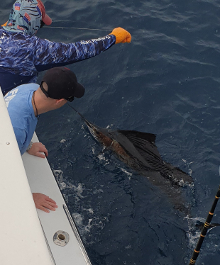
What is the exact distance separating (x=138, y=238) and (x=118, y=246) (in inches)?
10.4

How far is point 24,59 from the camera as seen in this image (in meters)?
4.30

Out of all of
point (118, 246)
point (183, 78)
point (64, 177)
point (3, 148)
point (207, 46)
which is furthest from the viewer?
point (207, 46)

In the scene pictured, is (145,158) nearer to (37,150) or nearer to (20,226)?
(37,150)

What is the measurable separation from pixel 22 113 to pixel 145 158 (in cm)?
228

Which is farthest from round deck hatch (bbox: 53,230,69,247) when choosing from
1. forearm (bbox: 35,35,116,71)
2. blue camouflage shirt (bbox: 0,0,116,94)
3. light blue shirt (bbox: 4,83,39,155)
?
forearm (bbox: 35,35,116,71)

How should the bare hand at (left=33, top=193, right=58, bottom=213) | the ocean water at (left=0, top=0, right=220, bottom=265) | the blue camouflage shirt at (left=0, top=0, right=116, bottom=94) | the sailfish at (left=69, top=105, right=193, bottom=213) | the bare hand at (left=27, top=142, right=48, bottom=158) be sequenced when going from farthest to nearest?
the sailfish at (left=69, top=105, right=193, bottom=213), the blue camouflage shirt at (left=0, top=0, right=116, bottom=94), the ocean water at (left=0, top=0, right=220, bottom=265), the bare hand at (left=27, top=142, right=48, bottom=158), the bare hand at (left=33, top=193, right=58, bottom=213)

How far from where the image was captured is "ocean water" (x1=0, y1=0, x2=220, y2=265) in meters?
4.04

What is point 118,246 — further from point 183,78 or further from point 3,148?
point 183,78

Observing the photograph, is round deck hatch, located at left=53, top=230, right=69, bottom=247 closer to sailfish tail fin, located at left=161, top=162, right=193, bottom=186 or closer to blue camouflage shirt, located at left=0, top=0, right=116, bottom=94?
sailfish tail fin, located at left=161, top=162, right=193, bottom=186

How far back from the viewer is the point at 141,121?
17.8 feet

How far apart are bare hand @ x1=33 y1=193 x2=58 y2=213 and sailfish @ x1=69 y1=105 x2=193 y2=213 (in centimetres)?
183

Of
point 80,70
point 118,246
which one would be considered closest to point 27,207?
point 118,246

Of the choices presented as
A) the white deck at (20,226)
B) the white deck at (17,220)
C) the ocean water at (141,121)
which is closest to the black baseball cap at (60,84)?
the white deck at (20,226)

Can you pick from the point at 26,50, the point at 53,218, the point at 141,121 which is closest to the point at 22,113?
the point at 53,218
